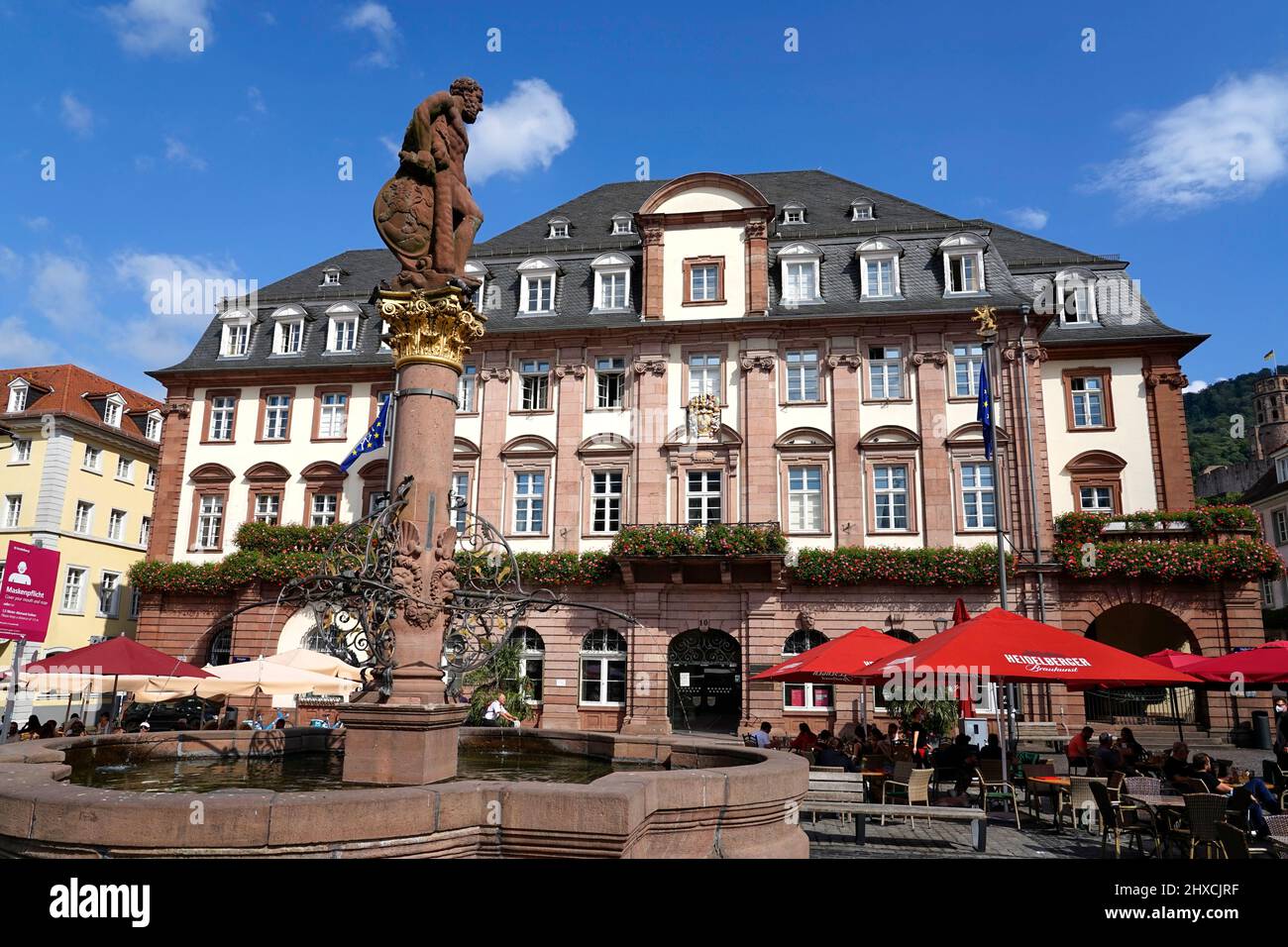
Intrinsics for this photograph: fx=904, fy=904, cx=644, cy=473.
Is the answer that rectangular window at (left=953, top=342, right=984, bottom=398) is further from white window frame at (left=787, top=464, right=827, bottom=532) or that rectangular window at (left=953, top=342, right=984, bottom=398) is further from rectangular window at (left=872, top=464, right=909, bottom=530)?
white window frame at (left=787, top=464, right=827, bottom=532)

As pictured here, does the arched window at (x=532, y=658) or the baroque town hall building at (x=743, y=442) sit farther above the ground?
the baroque town hall building at (x=743, y=442)

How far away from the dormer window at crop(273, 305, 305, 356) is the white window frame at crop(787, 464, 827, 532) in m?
19.2

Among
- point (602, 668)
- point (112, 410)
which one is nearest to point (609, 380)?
point (602, 668)

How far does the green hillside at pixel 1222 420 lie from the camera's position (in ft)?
333

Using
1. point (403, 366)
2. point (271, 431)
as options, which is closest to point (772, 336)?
point (271, 431)

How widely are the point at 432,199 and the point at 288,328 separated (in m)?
26.9

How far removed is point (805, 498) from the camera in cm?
2855

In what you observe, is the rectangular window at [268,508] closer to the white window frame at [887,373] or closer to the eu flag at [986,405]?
the white window frame at [887,373]

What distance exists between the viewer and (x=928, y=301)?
29406mm

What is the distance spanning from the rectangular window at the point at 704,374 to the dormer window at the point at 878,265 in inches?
218

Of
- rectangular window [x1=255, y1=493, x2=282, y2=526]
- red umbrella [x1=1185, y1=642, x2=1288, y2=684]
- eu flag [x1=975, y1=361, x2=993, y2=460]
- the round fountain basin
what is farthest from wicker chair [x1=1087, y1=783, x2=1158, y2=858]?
rectangular window [x1=255, y1=493, x2=282, y2=526]

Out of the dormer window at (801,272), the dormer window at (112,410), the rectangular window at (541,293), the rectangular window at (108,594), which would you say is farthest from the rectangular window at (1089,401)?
the dormer window at (112,410)

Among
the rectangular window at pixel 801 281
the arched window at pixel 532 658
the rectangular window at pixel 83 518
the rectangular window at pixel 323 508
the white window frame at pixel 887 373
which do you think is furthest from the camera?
the rectangular window at pixel 83 518
